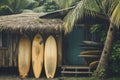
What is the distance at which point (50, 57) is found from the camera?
45.8 ft

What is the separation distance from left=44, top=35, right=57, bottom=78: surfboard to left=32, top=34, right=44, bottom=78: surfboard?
245 mm

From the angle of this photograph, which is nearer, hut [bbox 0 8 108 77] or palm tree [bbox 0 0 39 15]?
hut [bbox 0 8 108 77]

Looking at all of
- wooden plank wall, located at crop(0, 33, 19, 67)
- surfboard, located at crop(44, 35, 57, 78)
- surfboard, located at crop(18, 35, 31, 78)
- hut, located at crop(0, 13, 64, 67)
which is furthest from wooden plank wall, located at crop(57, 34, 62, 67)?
wooden plank wall, located at crop(0, 33, 19, 67)

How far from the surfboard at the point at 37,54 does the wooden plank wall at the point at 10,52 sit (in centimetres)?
93

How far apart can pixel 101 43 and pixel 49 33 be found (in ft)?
7.78

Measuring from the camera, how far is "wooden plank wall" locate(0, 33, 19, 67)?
47.6 ft

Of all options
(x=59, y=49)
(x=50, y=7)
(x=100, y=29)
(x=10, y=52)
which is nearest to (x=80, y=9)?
(x=100, y=29)

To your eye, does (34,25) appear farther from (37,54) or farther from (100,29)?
(100,29)

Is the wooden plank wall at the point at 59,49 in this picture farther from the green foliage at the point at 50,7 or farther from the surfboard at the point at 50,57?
the green foliage at the point at 50,7

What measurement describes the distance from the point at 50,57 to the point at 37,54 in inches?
25.0

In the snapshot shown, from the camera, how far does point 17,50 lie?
14523mm

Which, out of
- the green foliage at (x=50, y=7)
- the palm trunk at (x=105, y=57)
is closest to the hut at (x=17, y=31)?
the palm trunk at (x=105, y=57)

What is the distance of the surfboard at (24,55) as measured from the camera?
46.1 feet

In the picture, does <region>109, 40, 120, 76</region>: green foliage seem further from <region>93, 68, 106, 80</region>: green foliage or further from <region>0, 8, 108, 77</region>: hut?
<region>0, 8, 108, 77</region>: hut
